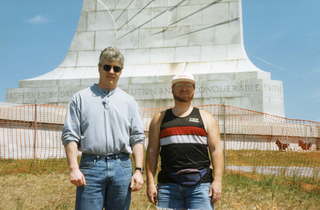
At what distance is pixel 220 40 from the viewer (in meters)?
13.9

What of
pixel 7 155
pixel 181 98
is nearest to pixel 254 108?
pixel 7 155

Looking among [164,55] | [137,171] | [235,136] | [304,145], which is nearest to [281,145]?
[304,145]

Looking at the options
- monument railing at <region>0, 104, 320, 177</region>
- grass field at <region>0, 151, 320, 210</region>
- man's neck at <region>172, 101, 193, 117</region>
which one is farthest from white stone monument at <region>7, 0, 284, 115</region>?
man's neck at <region>172, 101, 193, 117</region>

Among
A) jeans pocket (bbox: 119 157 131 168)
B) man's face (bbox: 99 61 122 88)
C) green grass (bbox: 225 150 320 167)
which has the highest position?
man's face (bbox: 99 61 122 88)

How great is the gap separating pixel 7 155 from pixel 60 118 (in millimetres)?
1599

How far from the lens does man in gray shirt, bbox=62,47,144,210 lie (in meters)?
2.78

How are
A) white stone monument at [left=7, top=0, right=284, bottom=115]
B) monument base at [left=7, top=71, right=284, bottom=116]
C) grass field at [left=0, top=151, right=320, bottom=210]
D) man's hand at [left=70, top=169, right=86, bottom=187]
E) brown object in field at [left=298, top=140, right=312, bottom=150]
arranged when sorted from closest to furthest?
man's hand at [left=70, top=169, right=86, bottom=187]
grass field at [left=0, top=151, right=320, bottom=210]
brown object in field at [left=298, top=140, right=312, bottom=150]
monument base at [left=7, top=71, right=284, bottom=116]
white stone monument at [left=7, top=0, right=284, bottom=115]

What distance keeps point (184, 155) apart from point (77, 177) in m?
0.63

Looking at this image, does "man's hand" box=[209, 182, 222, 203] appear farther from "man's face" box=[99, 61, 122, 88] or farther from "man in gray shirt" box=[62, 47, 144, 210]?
"man's face" box=[99, 61, 122, 88]

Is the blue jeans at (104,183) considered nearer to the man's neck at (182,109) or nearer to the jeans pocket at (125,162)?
the jeans pocket at (125,162)

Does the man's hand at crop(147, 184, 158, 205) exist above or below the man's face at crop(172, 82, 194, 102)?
below

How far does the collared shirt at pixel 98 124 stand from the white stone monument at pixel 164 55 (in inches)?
393

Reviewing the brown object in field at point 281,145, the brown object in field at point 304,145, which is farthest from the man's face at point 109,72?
the brown object in field at point 304,145

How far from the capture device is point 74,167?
8.92ft
